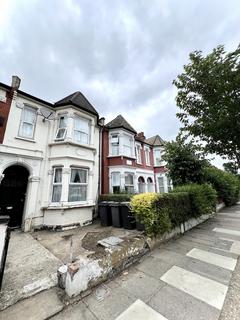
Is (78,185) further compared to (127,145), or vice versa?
(127,145)

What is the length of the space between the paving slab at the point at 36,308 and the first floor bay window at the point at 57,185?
573cm

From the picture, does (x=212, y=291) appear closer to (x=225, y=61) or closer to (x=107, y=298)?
(x=107, y=298)

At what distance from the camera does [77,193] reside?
8.95 meters

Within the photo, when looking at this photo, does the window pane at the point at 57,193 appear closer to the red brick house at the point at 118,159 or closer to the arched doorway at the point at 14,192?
the arched doorway at the point at 14,192

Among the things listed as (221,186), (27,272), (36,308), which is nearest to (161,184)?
(221,186)

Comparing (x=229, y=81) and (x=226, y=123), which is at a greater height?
(x=229, y=81)

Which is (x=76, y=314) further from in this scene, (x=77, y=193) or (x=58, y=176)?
(x=58, y=176)

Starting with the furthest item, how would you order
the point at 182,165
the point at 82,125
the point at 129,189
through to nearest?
the point at 129,189 < the point at 182,165 < the point at 82,125

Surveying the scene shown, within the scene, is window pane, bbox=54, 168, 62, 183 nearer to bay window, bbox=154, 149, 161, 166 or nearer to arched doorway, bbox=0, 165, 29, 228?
arched doorway, bbox=0, 165, 29, 228

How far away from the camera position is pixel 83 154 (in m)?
9.49

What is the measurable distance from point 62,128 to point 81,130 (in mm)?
1139

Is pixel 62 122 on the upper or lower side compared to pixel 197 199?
upper

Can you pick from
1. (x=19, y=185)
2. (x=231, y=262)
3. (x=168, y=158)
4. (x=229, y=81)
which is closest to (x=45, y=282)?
(x=231, y=262)

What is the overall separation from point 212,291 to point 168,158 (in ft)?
27.0
